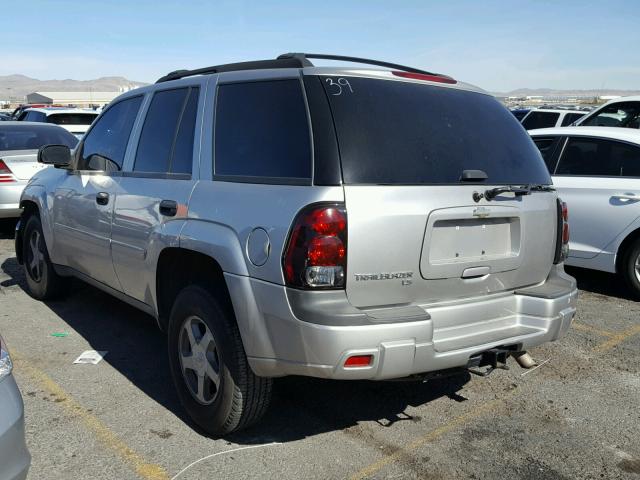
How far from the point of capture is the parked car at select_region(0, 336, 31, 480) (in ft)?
7.22

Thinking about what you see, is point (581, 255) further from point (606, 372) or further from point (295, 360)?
point (295, 360)

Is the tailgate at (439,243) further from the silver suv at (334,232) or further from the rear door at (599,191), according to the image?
the rear door at (599,191)

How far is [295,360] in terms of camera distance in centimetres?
285

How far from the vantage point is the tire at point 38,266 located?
568 cm

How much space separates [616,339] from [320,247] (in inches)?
138

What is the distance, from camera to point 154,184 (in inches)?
152

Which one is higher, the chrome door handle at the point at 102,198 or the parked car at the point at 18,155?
the chrome door handle at the point at 102,198

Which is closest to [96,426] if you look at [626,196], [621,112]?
[626,196]

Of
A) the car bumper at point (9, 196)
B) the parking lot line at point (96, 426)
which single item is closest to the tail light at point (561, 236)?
the parking lot line at point (96, 426)

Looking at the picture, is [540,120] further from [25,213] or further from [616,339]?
[25,213]

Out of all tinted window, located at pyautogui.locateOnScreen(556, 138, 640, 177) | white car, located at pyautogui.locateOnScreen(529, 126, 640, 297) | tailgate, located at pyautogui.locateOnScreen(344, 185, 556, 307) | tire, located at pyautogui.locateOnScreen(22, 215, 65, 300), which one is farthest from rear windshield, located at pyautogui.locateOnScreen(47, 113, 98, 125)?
tailgate, located at pyautogui.locateOnScreen(344, 185, 556, 307)

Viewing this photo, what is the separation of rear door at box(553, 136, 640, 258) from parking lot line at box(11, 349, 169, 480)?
4989mm

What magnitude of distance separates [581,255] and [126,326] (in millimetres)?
4581

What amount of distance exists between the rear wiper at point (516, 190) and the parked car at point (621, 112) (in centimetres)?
764
